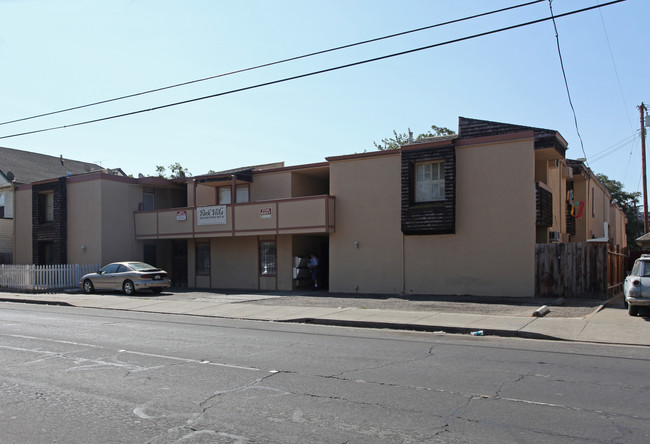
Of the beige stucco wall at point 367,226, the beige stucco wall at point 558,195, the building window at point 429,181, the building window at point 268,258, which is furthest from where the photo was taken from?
the building window at point 268,258

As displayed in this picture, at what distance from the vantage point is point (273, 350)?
32.3 ft

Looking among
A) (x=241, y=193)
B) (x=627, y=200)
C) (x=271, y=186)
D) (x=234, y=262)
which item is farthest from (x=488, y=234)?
(x=627, y=200)

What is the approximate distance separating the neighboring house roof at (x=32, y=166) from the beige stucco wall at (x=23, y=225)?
11.0ft

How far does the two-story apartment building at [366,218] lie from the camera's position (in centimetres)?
1919

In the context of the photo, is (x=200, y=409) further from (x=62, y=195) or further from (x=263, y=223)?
(x=62, y=195)

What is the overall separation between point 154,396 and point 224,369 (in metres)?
1.65

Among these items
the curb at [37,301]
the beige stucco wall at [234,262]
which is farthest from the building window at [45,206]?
the beige stucco wall at [234,262]

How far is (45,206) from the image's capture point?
3102 cm

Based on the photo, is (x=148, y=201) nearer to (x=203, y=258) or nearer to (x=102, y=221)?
(x=102, y=221)

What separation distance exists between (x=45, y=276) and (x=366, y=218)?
15535 millimetres

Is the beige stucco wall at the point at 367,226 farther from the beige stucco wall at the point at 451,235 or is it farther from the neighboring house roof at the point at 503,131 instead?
the neighboring house roof at the point at 503,131

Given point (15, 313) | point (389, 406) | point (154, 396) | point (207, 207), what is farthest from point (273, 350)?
point (207, 207)

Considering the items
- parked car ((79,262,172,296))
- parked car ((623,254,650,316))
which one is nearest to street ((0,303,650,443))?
parked car ((623,254,650,316))

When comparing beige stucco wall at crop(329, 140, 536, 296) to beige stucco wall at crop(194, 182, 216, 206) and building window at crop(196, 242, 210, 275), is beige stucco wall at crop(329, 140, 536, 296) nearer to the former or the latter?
building window at crop(196, 242, 210, 275)
